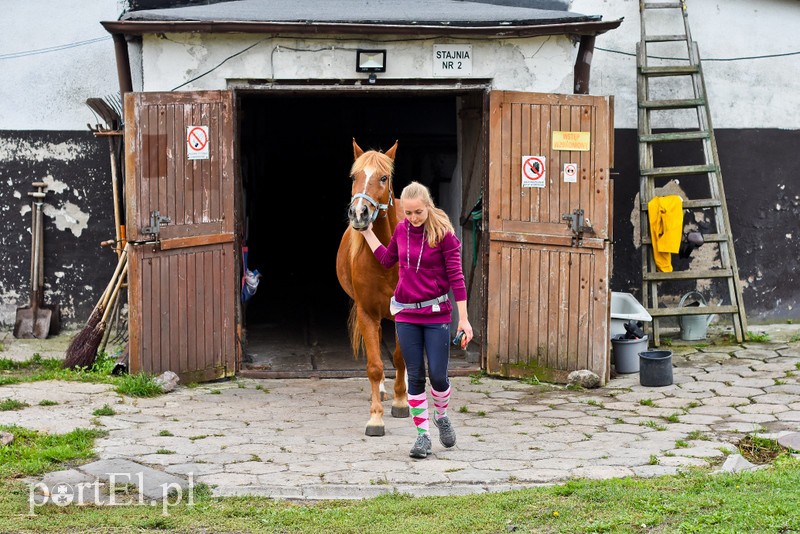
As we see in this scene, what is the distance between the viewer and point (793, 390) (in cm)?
934

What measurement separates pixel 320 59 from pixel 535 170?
2276mm

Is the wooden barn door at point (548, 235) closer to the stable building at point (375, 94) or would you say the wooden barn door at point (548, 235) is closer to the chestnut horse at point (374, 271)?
the stable building at point (375, 94)

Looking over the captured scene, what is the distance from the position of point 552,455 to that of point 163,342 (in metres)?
4.01

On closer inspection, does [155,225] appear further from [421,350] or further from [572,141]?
[572,141]

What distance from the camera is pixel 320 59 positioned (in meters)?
10.0

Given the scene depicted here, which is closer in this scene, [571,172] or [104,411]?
[104,411]

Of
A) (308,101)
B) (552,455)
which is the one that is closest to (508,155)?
(552,455)

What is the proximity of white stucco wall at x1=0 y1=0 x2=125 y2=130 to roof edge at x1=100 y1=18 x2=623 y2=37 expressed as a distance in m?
2.32

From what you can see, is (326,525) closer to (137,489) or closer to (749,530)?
(137,489)

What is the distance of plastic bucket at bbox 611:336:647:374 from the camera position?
1040 cm

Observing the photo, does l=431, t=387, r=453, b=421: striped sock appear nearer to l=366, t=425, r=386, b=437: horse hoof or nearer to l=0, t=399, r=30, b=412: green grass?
l=366, t=425, r=386, b=437: horse hoof

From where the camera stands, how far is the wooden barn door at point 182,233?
31.2ft

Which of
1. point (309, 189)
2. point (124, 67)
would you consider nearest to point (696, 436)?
point (124, 67)

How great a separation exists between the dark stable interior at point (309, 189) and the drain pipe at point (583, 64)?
2326mm
